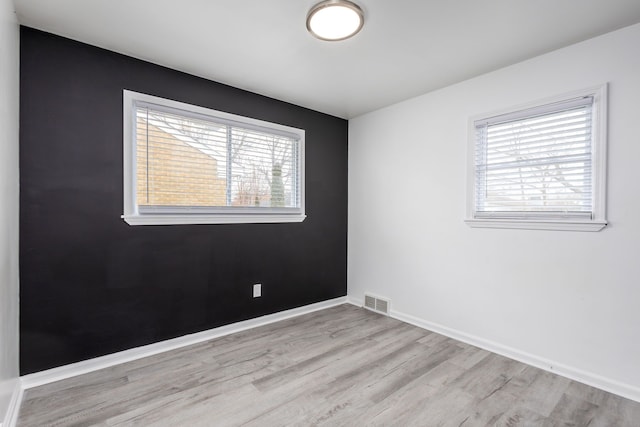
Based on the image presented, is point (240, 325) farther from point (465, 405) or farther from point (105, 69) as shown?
point (105, 69)

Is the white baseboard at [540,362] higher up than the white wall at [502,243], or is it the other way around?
the white wall at [502,243]

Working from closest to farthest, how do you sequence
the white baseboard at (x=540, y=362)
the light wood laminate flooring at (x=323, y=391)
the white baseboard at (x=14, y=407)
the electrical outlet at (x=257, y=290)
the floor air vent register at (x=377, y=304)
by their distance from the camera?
1. the white baseboard at (x=14, y=407)
2. the light wood laminate flooring at (x=323, y=391)
3. the white baseboard at (x=540, y=362)
4. the electrical outlet at (x=257, y=290)
5. the floor air vent register at (x=377, y=304)

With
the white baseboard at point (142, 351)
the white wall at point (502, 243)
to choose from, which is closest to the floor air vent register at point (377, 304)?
Answer: the white wall at point (502, 243)

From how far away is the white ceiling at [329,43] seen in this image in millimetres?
1849

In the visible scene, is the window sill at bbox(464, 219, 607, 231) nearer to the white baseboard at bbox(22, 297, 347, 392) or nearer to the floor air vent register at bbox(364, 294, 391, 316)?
the floor air vent register at bbox(364, 294, 391, 316)

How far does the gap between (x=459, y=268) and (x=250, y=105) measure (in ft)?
8.40

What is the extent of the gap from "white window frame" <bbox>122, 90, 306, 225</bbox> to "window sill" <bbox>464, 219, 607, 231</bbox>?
1794mm

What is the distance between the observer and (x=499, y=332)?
8.59 ft

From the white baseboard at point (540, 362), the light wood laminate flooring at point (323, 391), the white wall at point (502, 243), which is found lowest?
the light wood laminate flooring at point (323, 391)

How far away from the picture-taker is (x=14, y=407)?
178cm

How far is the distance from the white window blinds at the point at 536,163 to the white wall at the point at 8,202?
321cm

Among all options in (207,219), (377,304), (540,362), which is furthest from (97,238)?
(540,362)

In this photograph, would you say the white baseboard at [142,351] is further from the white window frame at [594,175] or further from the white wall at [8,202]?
the white window frame at [594,175]

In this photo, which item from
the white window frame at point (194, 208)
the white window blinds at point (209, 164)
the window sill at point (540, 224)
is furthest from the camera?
the white window blinds at point (209, 164)
